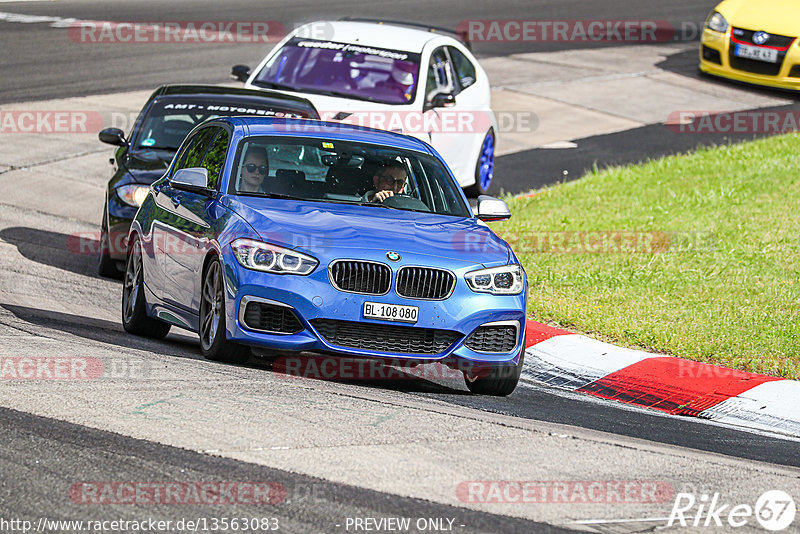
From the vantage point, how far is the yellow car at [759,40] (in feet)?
71.6

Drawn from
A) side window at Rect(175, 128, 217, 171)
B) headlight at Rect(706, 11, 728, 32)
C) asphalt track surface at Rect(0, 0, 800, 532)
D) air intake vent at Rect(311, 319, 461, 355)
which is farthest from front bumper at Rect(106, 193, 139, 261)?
headlight at Rect(706, 11, 728, 32)

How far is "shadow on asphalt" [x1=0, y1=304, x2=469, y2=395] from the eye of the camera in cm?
860

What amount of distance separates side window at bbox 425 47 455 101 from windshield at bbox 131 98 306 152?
2774mm

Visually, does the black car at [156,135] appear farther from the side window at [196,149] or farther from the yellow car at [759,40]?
the yellow car at [759,40]

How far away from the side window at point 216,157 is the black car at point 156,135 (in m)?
2.41

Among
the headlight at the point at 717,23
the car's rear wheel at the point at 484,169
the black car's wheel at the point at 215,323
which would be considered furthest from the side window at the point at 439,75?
the headlight at the point at 717,23

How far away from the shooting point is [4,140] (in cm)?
1769

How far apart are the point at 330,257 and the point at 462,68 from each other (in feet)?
29.9

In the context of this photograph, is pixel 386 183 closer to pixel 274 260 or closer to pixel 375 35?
pixel 274 260

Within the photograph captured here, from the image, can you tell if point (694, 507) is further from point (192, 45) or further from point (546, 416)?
point (192, 45)

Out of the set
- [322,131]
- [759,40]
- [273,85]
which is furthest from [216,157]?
[759,40]

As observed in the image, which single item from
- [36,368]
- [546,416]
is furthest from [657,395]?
[36,368]

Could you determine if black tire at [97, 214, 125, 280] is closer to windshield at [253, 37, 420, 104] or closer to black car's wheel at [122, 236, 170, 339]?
black car's wheel at [122, 236, 170, 339]

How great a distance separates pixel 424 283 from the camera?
8.09 metres
